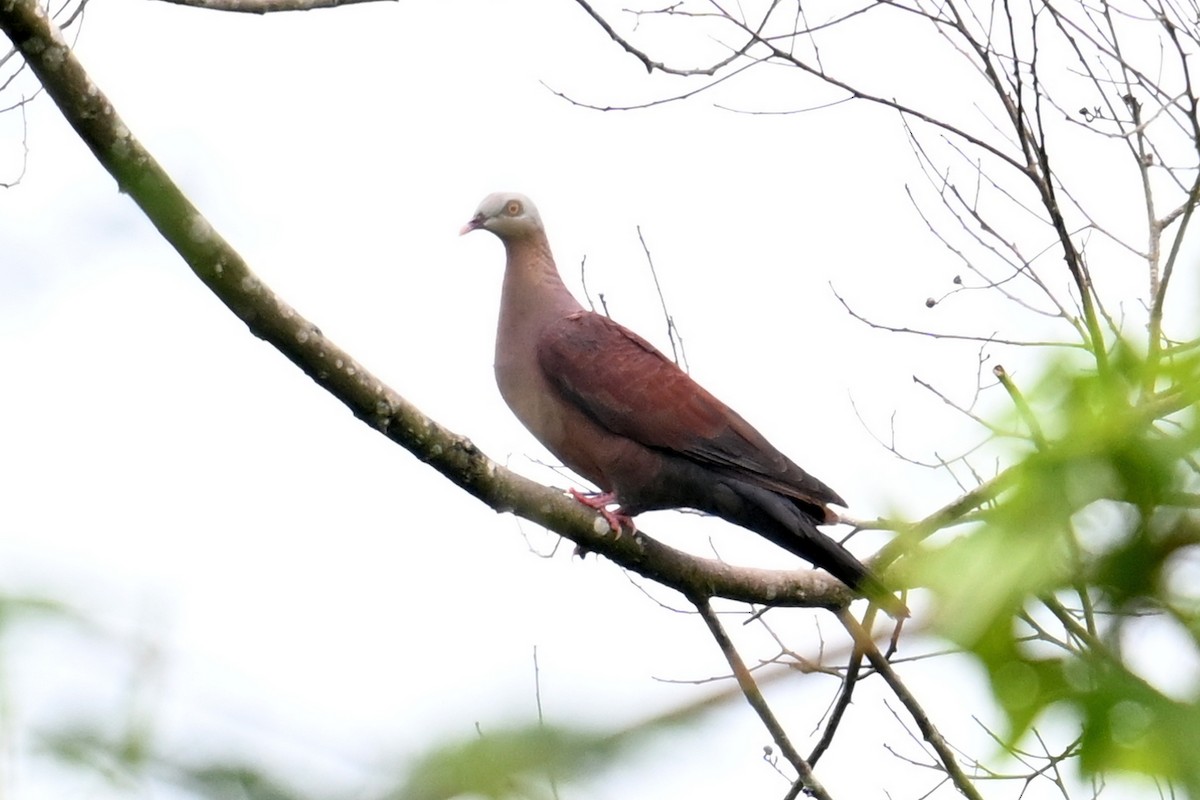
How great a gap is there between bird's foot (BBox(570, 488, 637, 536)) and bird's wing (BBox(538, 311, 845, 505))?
0.26 meters

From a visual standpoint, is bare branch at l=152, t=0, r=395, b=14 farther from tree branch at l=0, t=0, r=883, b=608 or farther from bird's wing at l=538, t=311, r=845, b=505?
bird's wing at l=538, t=311, r=845, b=505

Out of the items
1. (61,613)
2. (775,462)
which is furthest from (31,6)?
(775,462)

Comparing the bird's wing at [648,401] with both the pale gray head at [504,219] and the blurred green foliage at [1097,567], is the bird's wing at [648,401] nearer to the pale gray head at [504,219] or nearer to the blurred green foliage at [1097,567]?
the pale gray head at [504,219]

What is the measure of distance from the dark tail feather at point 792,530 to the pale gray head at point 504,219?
152 cm

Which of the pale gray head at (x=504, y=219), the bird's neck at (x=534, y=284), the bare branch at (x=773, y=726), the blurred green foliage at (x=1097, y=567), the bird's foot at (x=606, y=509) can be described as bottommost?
Answer: the blurred green foliage at (x=1097, y=567)

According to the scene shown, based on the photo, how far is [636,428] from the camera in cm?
441

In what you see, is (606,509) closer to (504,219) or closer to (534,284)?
(534,284)

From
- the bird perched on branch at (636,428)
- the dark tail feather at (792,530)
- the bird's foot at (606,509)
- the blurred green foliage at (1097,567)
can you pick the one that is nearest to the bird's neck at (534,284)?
the bird perched on branch at (636,428)

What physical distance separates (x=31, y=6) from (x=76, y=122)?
0.74 ft

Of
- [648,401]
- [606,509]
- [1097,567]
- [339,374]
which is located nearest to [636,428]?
[648,401]

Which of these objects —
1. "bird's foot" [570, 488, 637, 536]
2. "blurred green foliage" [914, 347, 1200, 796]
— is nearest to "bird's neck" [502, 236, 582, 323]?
"bird's foot" [570, 488, 637, 536]

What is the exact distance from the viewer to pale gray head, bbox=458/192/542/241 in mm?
5164

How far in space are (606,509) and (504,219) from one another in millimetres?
1624

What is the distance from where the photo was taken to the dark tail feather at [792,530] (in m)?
3.57
